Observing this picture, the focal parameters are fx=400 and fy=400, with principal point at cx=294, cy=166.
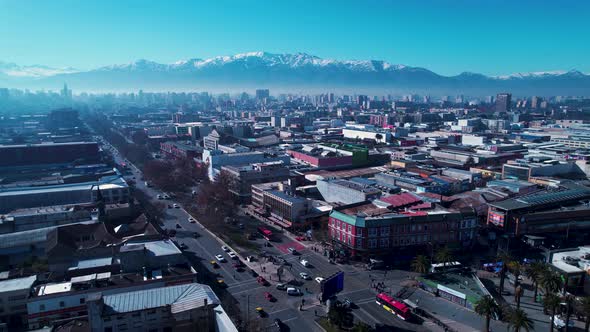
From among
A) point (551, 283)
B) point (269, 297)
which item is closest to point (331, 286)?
point (269, 297)

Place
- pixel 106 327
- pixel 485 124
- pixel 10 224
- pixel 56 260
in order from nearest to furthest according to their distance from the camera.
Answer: pixel 106 327
pixel 56 260
pixel 10 224
pixel 485 124

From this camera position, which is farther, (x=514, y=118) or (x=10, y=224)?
(x=514, y=118)

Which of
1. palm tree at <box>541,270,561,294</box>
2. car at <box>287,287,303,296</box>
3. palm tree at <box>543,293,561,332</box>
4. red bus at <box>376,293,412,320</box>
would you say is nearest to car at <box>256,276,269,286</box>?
car at <box>287,287,303,296</box>

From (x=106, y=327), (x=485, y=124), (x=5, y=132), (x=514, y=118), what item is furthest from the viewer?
(x=514, y=118)

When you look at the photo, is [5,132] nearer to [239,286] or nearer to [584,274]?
→ [239,286]

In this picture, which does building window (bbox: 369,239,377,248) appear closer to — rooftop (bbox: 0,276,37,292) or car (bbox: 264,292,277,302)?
car (bbox: 264,292,277,302)

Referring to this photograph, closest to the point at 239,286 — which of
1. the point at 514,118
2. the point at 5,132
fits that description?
the point at 5,132
